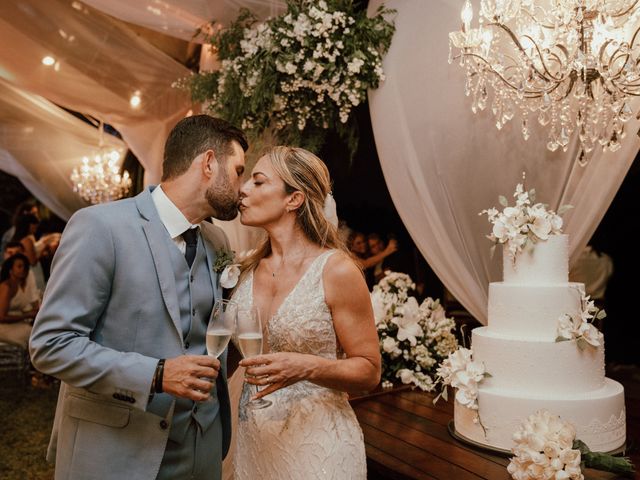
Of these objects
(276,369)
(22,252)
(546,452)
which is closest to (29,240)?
(22,252)

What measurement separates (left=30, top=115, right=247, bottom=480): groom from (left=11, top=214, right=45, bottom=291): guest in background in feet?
18.2

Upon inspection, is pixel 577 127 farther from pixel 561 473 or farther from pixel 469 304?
pixel 561 473

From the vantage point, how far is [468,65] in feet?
9.43

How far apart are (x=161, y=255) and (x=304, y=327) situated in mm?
532

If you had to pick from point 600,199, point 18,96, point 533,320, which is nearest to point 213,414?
point 533,320

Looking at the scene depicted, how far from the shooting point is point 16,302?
237 inches

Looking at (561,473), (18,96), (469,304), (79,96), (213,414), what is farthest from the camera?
(18,96)

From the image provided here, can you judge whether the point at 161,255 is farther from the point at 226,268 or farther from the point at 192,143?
the point at 192,143

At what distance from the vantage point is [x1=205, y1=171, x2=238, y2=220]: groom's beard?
187cm

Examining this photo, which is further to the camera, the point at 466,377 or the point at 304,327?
the point at 466,377

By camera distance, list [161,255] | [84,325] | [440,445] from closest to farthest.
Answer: [84,325], [161,255], [440,445]

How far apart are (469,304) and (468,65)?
1.28 m

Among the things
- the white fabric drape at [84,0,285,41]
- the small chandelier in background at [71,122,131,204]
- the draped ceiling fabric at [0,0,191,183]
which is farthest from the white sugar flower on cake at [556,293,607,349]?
the small chandelier in background at [71,122,131,204]

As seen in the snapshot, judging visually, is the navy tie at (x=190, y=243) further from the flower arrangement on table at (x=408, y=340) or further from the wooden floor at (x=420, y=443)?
the flower arrangement on table at (x=408, y=340)
